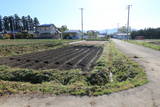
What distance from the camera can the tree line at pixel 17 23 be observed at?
228 feet

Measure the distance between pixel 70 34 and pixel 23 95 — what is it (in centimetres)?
4965

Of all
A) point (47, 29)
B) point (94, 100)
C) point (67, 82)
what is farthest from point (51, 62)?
point (47, 29)

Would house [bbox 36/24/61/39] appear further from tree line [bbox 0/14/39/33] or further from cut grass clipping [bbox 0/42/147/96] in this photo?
cut grass clipping [bbox 0/42/147/96]

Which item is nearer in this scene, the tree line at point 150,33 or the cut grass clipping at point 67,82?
the cut grass clipping at point 67,82

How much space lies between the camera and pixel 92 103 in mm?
3254

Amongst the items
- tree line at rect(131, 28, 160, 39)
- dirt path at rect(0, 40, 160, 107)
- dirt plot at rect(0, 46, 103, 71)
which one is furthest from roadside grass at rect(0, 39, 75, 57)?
tree line at rect(131, 28, 160, 39)

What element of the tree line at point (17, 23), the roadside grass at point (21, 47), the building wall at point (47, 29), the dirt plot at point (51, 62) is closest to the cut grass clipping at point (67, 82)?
the dirt plot at point (51, 62)

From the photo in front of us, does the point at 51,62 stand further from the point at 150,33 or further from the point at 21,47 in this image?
the point at 150,33

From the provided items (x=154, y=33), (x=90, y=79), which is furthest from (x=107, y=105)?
(x=154, y=33)

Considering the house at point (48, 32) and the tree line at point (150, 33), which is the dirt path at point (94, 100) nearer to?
the house at point (48, 32)

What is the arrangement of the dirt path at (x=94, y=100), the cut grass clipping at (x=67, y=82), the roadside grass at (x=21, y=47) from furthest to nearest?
the roadside grass at (x=21, y=47), the cut grass clipping at (x=67, y=82), the dirt path at (x=94, y=100)

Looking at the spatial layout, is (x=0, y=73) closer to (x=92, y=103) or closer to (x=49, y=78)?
(x=49, y=78)

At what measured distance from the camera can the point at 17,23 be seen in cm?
7300

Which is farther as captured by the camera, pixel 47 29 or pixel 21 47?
pixel 47 29
